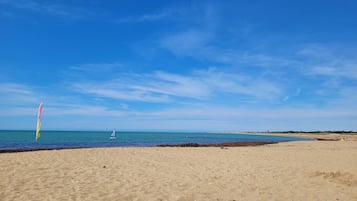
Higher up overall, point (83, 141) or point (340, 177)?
point (340, 177)

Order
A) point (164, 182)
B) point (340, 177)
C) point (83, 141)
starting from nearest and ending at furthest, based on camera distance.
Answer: point (164, 182)
point (340, 177)
point (83, 141)


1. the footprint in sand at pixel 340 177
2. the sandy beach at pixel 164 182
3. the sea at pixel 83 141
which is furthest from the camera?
the sea at pixel 83 141

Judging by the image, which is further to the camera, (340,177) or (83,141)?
(83,141)

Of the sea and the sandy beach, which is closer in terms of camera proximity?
the sandy beach

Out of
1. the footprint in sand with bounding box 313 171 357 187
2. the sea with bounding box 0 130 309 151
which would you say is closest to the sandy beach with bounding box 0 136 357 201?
the footprint in sand with bounding box 313 171 357 187

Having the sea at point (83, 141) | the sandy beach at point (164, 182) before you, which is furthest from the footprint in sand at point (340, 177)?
the sea at point (83, 141)

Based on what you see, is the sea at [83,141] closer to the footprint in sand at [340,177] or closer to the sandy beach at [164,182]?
the sandy beach at [164,182]

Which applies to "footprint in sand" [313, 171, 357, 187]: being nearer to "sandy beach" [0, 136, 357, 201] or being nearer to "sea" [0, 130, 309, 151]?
"sandy beach" [0, 136, 357, 201]

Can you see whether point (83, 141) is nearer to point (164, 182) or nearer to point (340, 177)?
point (164, 182)

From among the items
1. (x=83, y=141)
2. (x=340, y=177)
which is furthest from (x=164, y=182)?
(x=83, y=141)

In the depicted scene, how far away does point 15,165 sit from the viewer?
13.3 metres

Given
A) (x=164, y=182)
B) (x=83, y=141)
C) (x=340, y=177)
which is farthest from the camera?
(x=83, y=141)

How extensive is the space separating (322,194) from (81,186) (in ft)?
25.5

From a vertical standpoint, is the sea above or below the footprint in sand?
below
